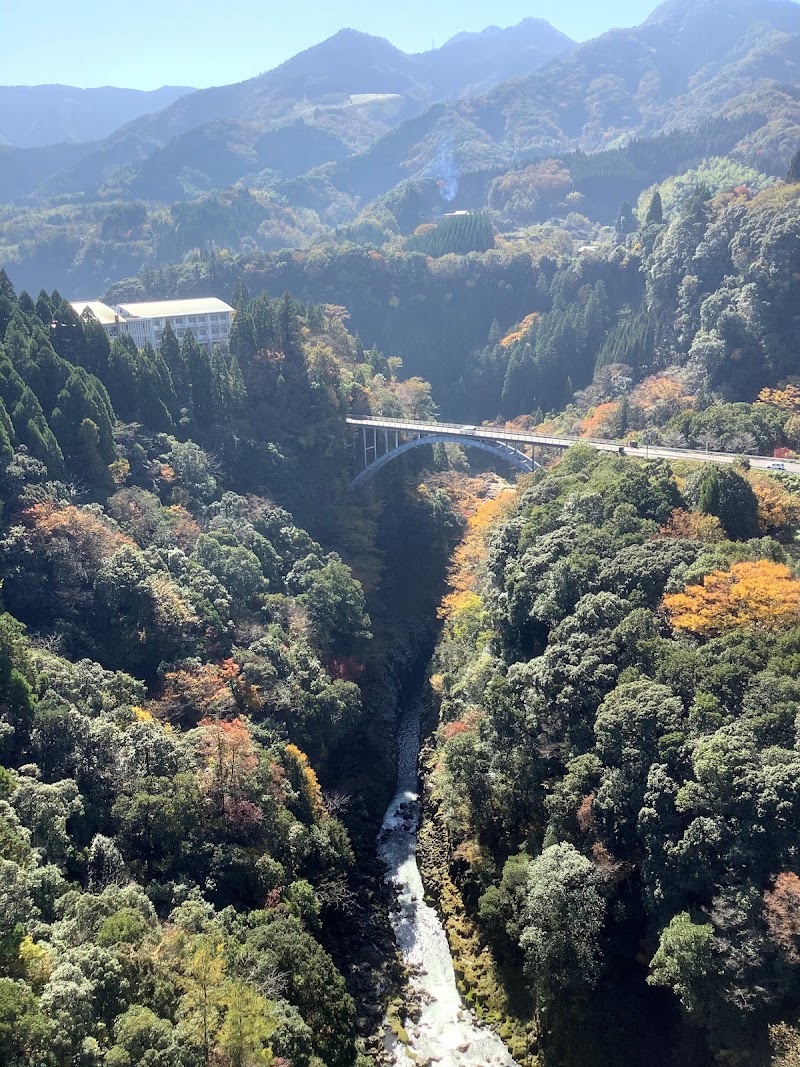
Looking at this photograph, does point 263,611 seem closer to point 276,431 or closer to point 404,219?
point 276,431

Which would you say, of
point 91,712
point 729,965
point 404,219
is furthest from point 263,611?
point 404,219

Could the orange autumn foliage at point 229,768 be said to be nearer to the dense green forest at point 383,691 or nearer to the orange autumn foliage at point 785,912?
the dense green forest at point 383,691

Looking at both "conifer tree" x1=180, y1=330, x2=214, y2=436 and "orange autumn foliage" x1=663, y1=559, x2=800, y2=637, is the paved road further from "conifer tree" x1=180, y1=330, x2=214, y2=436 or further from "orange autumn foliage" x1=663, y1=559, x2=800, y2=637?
"orange autumn foliage" x1=663, y1=559, x2=800, y2=637

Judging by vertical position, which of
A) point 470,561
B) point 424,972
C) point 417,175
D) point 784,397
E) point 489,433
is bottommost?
point 424,972

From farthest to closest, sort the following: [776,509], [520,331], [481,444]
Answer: [520,331] → [481,444] → [776,509]

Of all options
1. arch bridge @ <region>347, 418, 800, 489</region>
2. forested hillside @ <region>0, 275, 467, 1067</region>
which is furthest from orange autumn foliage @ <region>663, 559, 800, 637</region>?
forested hillside @ <region>0, 275, 467, 1067</region>

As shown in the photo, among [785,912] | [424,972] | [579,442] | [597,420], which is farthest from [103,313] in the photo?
[785,912]

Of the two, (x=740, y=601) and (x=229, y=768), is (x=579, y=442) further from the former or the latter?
(x=229, y=768)

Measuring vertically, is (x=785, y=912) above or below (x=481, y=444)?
below
